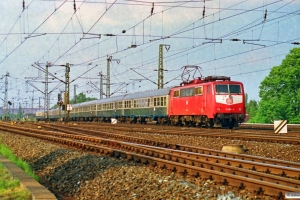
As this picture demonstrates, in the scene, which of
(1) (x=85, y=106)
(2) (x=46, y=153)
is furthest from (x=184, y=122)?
(1) (x=85, y=106)

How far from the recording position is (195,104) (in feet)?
107

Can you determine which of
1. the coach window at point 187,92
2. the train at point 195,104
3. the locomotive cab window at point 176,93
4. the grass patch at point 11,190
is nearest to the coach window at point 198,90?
the train at point 195,104

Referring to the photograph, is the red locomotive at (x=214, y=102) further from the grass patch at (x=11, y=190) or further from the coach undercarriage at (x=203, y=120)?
the grass patch at (x=11, y=190)

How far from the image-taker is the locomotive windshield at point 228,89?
3004 cm

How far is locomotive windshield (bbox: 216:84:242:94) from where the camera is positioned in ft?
98.6

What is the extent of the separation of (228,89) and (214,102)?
132 cm

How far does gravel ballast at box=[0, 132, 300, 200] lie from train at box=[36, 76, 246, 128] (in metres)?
12.1


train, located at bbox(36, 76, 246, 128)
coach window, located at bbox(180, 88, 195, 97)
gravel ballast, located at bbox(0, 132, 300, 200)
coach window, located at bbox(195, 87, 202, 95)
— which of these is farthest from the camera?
coach window, located at bbox(180, 88, 195, 97)

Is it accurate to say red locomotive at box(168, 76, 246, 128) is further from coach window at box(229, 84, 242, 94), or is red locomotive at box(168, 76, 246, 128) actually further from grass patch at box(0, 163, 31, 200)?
grass patch at box(0, 163, 31, 200)

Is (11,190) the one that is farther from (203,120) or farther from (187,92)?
(187,92)

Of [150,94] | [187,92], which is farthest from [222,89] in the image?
[150,94]

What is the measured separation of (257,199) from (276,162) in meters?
4.59

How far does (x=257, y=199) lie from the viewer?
321 inches

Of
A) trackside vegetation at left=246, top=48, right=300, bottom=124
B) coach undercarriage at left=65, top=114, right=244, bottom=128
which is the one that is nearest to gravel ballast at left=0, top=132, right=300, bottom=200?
coach undercarriage at left=65, top=114, right=244, bottom=128
